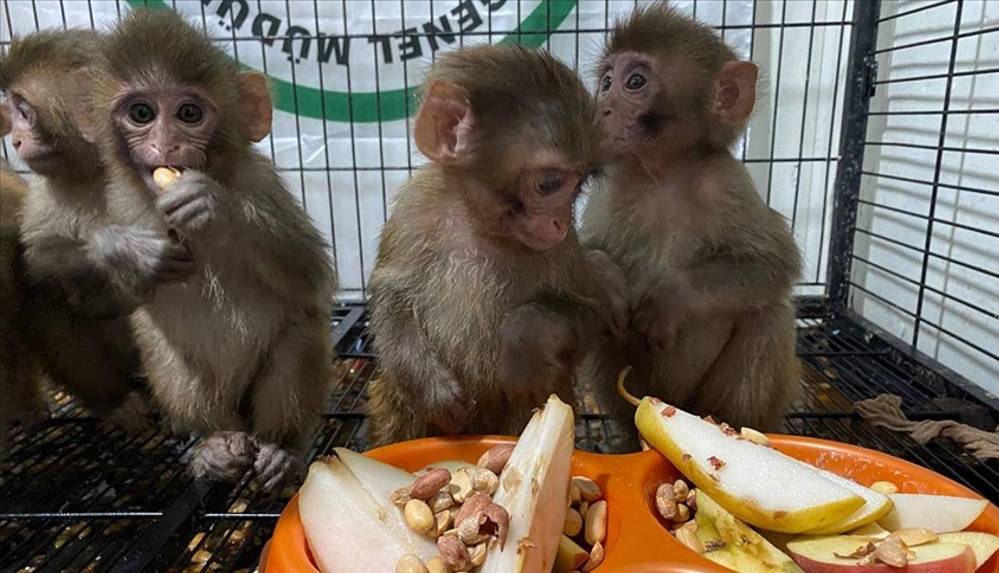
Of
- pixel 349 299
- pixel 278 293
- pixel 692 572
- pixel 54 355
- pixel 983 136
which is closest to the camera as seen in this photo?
pixel 692 572

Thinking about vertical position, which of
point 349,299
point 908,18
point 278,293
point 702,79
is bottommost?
point 349,299

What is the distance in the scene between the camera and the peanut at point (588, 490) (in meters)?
1.59

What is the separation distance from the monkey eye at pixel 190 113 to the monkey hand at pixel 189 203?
9.2 inches

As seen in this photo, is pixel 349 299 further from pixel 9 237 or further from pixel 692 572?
pixel 692 572

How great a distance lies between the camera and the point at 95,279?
89.9 inches

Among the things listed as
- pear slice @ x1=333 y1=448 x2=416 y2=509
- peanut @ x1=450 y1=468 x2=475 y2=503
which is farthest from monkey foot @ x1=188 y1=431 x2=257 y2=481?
peanut @ x1=450 y1=468 x2=475 y2=503

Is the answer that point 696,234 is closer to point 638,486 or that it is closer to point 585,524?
point 638,486

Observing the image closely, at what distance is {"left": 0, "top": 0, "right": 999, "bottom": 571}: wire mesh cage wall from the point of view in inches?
86.1

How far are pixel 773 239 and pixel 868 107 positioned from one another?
179 cm

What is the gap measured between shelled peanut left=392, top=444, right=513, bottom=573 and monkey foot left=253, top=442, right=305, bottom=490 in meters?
0.79

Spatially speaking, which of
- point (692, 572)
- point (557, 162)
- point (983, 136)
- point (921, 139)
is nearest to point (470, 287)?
point (557, 162)

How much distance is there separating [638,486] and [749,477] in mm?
230

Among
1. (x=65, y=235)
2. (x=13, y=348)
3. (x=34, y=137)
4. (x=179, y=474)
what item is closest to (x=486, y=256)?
(x=179, y=474)

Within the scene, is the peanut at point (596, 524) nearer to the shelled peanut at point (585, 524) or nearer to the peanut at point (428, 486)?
the shelled peanut at point (585, 524)
